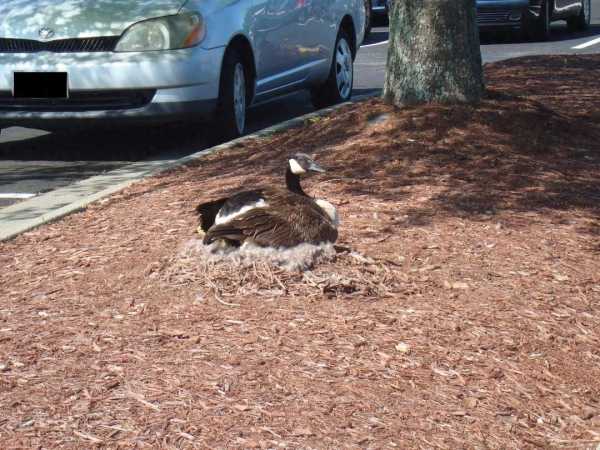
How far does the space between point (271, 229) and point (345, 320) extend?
0.67 meters

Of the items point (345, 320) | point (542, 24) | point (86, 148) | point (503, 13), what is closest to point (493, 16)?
point (503, 13)

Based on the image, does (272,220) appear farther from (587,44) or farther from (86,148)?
(587,44)

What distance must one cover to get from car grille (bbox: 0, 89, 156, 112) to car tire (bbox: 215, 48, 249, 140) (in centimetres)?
71

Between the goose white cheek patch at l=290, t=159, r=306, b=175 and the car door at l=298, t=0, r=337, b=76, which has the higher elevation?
the car door at l=298, t=0, r=337, b=76

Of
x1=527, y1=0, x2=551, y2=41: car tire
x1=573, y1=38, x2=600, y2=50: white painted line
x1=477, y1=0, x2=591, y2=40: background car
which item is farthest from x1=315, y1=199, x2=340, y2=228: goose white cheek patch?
x1=527, y1=0, x2=551, y2=41: car tire

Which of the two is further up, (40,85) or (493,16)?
(493,16)

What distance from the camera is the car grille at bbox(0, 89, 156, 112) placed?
916 centimetres

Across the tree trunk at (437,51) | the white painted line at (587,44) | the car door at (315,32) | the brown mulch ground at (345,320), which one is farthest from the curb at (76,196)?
the white painted line at (587,44)

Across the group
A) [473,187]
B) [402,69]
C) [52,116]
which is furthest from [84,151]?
[473,187]

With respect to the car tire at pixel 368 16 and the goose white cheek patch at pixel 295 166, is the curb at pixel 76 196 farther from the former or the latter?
the car tire at pixel 368 16

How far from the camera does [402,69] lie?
8.42 meters

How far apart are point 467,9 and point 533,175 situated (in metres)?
1.82

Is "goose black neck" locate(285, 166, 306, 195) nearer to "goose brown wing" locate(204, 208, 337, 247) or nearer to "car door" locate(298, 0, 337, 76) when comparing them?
"goose brown wing" locate(204, 208, 337, 247)

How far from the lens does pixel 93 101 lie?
9211mm
